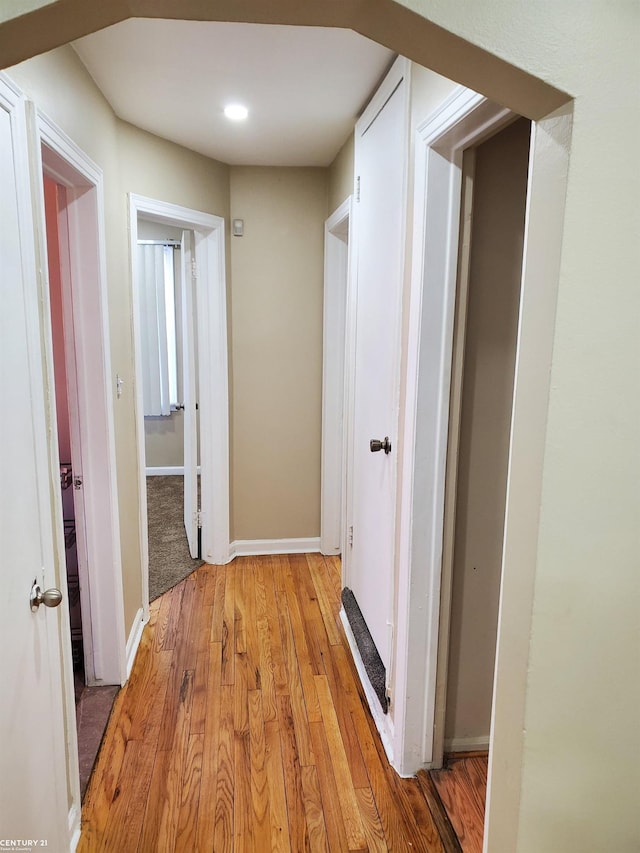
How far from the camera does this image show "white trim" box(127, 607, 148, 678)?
8.49 feet

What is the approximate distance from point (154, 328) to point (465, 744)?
4556 millimetres

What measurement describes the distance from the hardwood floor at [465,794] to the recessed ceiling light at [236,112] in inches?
104

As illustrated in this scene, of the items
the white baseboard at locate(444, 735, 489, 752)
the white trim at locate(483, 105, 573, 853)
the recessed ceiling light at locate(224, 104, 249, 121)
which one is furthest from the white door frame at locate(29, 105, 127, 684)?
the white trim at locate(483, 105, 573, 853)

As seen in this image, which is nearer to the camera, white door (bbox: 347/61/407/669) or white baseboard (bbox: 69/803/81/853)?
white baseboard (bbox: 69/803/81/853)

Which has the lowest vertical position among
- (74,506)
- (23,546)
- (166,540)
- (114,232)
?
(166,540)

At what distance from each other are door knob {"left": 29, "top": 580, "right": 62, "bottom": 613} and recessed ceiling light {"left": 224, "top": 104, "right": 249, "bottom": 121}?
202 centimetres

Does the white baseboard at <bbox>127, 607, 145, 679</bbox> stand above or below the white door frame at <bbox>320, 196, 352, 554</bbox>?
below

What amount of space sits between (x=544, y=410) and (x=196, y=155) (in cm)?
276

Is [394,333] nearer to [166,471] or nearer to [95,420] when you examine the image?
[95,420]

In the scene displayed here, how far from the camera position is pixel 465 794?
1.92 metres

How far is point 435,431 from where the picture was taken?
181cm

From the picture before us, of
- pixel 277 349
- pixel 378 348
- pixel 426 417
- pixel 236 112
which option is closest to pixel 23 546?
pixel 426 417

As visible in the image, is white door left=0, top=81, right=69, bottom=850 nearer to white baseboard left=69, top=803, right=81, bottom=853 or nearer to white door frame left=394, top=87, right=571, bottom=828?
white baseboard left=69, top=803, right=81, bottom=853

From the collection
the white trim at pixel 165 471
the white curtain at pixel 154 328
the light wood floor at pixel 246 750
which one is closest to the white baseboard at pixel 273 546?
the light wood floor at pixel 246 750
